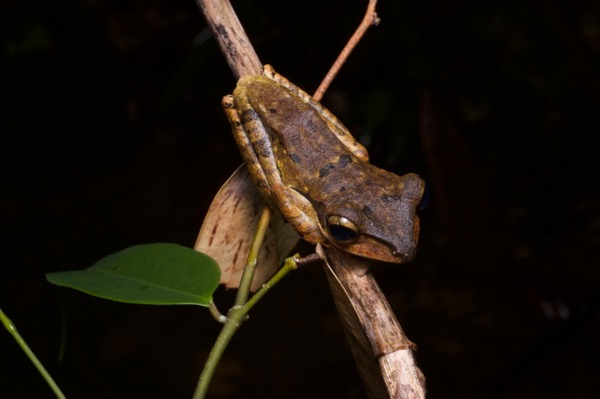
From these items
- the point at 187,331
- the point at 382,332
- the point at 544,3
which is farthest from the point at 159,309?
the point at 544,3

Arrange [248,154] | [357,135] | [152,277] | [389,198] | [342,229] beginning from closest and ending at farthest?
[152,277] → [342,229] → [389,198] → [248,154] → [357,135]

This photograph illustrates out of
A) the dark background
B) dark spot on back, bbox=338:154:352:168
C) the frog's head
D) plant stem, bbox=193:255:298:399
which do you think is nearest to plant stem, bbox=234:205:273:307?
plant stem, bbox=193:255:298:399

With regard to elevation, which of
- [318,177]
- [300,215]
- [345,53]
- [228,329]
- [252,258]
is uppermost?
[345,53]

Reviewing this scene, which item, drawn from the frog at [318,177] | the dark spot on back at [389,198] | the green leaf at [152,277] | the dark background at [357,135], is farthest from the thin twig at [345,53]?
the dark background at [357,135]

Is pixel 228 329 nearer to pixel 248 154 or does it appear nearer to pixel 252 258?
pixel 252 258

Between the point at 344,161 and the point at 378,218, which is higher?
the point at 344,161

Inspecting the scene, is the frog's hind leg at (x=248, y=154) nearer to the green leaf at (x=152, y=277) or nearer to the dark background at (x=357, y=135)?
the green leaf at (x=152, y=277)

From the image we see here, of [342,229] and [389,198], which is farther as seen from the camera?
[389,198]

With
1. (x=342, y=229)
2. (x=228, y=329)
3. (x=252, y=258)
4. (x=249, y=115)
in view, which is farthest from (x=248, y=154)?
(x=228, y=329)
